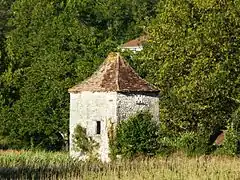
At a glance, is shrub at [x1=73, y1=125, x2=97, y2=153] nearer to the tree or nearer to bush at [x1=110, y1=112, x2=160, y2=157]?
bush at [x1=110, y1=112, x2=160, y2=157]

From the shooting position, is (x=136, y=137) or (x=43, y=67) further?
(x=43, y=67)

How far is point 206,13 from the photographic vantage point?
37.2m

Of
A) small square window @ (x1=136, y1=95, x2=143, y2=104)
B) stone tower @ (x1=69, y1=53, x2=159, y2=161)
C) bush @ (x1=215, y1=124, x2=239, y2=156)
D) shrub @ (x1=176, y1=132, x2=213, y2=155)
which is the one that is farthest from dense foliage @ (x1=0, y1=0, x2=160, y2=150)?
bush @ (x1=215, y1=124, x2=239, y2=156)

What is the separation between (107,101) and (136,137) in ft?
9.91

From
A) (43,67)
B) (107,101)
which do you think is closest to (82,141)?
(107,101)

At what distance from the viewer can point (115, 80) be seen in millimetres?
36125

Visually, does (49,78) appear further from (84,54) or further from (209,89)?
(209,89)

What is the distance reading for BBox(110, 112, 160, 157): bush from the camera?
3347cm

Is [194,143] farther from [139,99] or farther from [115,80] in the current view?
[115,80]

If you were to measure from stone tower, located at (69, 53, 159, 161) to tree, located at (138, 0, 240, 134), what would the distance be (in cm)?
171

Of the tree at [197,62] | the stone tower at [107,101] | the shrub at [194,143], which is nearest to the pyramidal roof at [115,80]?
the stone tower at [107,101]

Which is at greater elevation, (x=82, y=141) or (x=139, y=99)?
(x=139, y=99)

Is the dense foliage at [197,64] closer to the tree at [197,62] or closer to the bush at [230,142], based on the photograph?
the tree at [197,62]

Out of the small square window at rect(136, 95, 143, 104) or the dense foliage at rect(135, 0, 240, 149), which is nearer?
the small square window at rect(136, 95, 143, 104)
